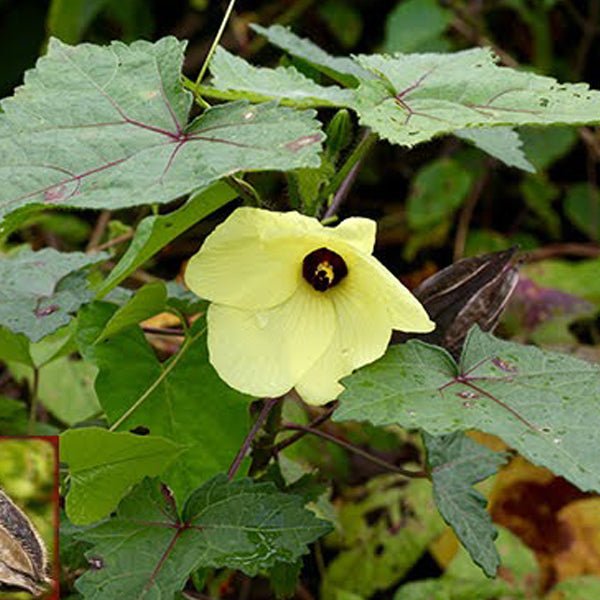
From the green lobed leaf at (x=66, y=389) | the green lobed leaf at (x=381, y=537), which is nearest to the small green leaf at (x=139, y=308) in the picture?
the green lobed leaf at (x=66, y=389)

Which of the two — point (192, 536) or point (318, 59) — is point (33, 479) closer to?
point (192, 536)

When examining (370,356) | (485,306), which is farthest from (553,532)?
(370,356)

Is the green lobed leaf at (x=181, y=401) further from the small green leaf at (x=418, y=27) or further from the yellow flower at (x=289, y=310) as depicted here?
the small green leaf at (x=418, y=27)

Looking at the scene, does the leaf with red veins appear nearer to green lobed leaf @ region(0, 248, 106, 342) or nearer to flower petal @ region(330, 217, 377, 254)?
flower petal @ region(330, 217, 377, 254)

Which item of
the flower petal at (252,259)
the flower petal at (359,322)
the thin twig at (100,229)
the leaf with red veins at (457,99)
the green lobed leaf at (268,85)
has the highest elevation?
the green lobed leaf at (268,85)

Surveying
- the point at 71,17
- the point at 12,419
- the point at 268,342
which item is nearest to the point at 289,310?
the point at 268,342

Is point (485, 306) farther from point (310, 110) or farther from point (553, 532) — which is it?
point (553, 532)
